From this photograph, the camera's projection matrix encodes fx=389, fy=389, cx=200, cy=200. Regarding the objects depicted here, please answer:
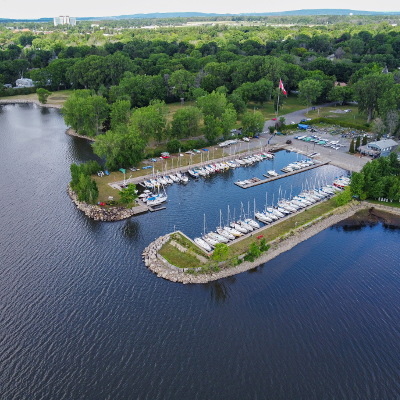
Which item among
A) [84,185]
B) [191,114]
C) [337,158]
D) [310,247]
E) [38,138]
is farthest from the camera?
[38,138]

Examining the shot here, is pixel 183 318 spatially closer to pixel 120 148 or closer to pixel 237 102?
pixel 120 148

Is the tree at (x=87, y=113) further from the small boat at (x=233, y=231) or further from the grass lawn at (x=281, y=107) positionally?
the small boat at (x=233, y=231)

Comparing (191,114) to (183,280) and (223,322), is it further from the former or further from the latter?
(223,322)

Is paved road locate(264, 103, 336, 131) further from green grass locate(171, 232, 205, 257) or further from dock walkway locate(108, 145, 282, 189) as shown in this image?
green grass locate(171, 232, 205, 257)

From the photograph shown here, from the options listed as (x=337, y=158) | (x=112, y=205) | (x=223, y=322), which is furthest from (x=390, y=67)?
(x=223, y=322)

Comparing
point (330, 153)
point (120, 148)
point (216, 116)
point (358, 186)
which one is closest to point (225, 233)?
point (358, 186)
